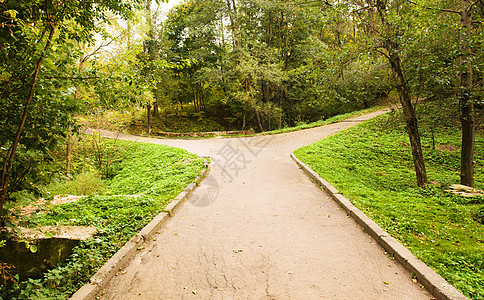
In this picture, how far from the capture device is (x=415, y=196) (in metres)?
6.35

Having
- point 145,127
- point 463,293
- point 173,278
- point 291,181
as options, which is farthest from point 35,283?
point 145,127

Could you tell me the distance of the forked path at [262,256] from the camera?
310 centimetres

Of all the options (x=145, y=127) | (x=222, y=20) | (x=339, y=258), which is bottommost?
(x=339, y=258)

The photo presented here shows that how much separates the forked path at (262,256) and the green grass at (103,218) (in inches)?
17.7

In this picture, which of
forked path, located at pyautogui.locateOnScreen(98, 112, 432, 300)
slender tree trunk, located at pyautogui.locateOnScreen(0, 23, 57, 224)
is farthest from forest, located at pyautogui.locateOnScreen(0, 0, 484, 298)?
forked path, located at pyautogui.locateOnScreen(98, 112, 432, 300)

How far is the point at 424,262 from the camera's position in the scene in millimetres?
3377

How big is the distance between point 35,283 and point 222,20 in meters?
23.5

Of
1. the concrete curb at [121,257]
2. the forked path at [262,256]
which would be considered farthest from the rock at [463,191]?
the concrete curb at [121,257]

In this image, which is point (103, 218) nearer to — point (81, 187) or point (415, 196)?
point (81, 187)

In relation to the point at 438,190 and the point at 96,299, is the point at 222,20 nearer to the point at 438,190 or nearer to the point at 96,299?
the point at 438,190

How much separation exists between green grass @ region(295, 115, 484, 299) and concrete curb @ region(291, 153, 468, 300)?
13 cm

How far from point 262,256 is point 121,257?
2.15 meters

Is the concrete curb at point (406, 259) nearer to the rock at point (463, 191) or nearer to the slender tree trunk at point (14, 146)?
the rock at point (463, 191)

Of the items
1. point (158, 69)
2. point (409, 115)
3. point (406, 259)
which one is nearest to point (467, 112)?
point (409, 115)
